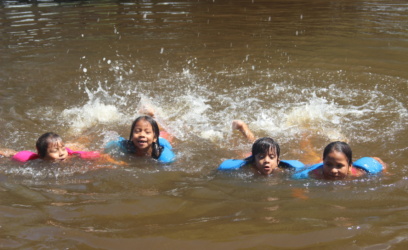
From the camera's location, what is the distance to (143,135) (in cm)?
534

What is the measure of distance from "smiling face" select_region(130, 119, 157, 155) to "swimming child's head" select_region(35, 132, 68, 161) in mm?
823

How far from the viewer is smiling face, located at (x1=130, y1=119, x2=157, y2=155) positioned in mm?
5348

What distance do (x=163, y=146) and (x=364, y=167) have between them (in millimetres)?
2277

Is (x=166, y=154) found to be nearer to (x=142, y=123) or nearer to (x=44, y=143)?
(x=142, y=123)

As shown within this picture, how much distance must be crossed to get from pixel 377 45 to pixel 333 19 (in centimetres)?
268

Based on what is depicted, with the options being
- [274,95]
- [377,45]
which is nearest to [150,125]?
[274,95]

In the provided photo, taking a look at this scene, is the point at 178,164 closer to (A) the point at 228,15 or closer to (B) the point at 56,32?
(B) the point at 56,32

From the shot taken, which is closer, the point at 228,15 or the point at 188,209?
the point at 188,209

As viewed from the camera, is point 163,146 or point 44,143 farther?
point 163,146

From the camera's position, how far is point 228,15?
13.2 metres

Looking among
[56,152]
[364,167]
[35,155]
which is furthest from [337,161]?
[35,155]

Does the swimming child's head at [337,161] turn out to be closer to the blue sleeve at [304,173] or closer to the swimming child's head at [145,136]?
the blue sleeve at [304,173]

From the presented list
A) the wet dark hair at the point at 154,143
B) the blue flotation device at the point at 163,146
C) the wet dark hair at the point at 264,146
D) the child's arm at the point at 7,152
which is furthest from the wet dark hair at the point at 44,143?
the wet dark hair at the point at 264,146

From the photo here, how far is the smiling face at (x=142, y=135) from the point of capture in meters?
5.35
